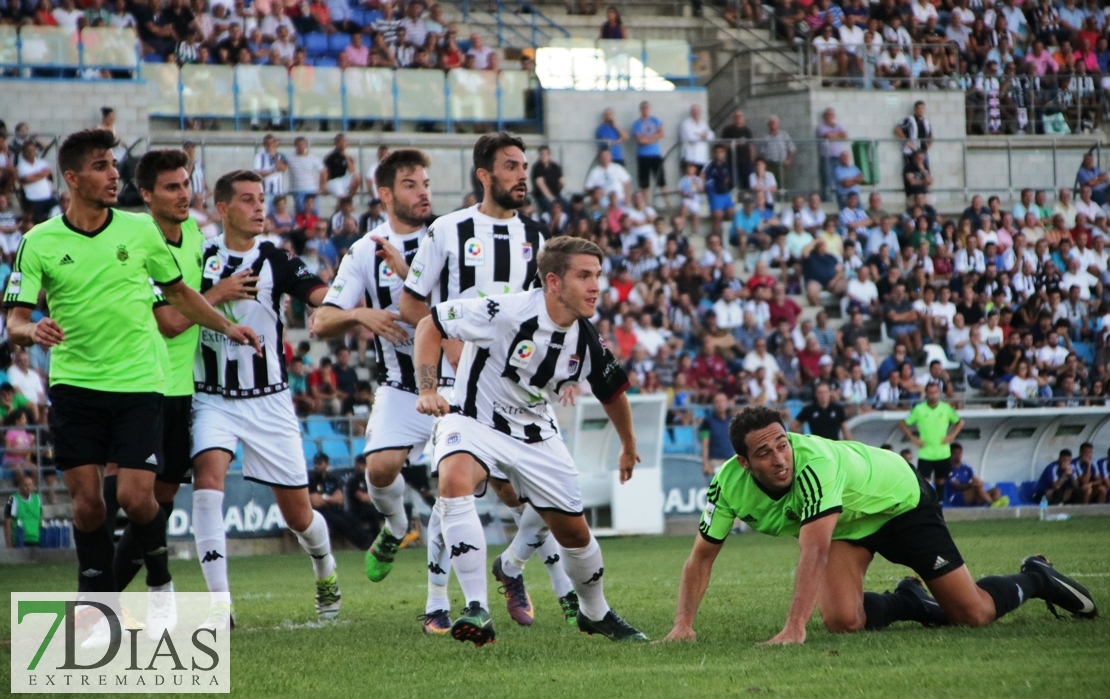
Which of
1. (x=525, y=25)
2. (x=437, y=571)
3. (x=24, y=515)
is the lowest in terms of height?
(x=24, y=515)

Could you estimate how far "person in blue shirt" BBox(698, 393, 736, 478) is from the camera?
1889 centimetres

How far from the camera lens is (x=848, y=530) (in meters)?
7.79

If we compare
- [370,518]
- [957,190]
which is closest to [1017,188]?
A: [957,190]

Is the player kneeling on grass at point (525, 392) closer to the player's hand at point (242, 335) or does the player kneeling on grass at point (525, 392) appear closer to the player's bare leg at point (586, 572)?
the player's bare leg at point (586, 572)

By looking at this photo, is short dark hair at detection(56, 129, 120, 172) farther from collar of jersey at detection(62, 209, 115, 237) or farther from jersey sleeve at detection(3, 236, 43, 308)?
jersey sleeve at detection(3, 236, 43, 308)

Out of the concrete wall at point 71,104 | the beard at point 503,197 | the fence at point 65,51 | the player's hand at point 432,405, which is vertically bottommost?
the player's hand at point 432,405

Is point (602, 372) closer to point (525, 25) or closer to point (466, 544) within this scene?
point (466, 544)

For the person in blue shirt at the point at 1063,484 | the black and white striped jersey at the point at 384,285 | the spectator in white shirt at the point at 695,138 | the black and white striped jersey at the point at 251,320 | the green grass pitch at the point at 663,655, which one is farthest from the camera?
the spectator in white shirt at the point at 695,138

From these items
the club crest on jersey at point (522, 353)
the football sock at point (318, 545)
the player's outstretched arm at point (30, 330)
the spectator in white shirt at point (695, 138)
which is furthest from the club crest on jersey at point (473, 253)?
the spectator in white shirt at point (695, 138)

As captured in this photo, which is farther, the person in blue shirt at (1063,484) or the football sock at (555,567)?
the person in blue shirt at (1063,484)

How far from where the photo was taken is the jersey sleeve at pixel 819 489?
7086 mm

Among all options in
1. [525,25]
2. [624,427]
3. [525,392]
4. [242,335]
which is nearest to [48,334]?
[242,335]

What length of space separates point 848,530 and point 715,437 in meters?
11.3

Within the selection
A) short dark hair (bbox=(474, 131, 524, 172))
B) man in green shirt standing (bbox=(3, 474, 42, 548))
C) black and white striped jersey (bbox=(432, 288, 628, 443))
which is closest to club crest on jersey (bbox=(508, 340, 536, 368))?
black and white striped jersey (bbox=(432, 288, 628, 443))
